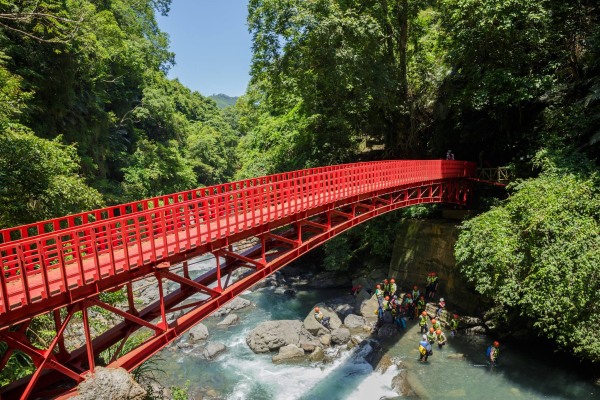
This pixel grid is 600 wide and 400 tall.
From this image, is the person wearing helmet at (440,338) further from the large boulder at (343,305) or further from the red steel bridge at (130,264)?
the red steel bridge at (130,264)

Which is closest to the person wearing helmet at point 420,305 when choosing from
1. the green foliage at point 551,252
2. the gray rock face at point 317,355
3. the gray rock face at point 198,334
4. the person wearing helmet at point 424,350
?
the person wearing helmet at point 424,350

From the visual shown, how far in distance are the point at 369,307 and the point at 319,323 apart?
319cm

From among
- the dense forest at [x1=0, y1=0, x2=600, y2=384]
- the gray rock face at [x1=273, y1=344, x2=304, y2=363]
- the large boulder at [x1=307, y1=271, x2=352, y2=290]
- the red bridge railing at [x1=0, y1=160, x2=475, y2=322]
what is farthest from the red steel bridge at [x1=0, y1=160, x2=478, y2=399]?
the large boulder at [x1=307, y1=271, x2=352, y2=290]

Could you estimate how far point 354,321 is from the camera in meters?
18.9

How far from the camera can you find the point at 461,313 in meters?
18.3

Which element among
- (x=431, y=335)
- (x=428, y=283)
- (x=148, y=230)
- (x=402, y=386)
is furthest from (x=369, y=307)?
(x=148, y=230)

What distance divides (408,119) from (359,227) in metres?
8.27

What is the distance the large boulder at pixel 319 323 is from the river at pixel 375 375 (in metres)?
1.65

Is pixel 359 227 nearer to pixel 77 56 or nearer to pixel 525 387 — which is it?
pixel 525 387


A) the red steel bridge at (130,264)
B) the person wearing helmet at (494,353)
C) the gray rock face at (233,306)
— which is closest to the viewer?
the red steel bridge at (130,264)

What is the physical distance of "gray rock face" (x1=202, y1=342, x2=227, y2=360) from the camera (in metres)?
17.1

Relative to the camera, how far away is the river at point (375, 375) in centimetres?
1330

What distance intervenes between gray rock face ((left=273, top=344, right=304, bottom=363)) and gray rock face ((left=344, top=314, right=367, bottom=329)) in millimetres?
3271

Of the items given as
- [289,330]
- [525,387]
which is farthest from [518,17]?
[289,330]
